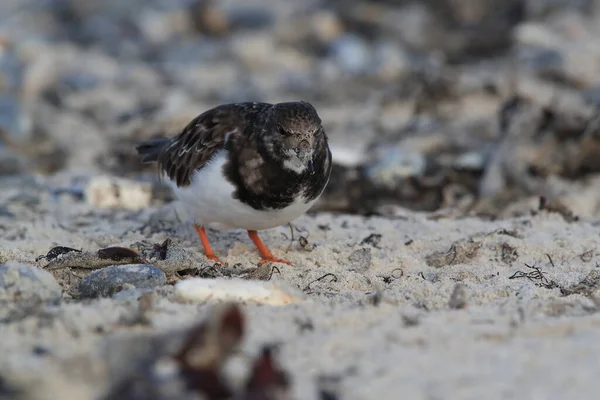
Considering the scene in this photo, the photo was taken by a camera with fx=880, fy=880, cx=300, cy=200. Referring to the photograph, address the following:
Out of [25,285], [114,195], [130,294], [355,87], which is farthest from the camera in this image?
[355,87]

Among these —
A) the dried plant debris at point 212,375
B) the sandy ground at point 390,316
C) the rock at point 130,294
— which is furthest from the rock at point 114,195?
the dried plant debris at point 212,375

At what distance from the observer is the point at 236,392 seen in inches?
76.4

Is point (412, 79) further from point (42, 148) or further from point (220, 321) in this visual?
point (220, 321)

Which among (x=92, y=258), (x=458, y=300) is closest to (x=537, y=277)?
(x=458, y=300)

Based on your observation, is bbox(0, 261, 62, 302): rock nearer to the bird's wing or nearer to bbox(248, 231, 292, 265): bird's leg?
the bird's wing

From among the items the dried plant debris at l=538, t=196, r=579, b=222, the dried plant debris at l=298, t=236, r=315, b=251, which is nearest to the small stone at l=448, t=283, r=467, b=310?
the dried plant debris at l=298, t=236, r=315, b=251

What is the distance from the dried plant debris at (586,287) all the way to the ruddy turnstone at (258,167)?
103cm

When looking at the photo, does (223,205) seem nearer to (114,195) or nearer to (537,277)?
(537,277)

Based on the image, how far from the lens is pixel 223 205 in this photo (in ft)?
11.4

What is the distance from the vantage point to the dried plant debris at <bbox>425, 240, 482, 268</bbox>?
3596 mm

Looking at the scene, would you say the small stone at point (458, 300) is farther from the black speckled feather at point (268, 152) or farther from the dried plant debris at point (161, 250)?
the dried plant debris at point (161, 250)

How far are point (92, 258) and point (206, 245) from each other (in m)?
0.66

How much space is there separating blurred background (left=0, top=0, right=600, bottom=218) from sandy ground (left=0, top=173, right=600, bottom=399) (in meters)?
0.85

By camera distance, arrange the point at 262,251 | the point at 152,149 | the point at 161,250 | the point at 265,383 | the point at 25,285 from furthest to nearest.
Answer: the point at 152,149, the point at 262,251, the point at 161,250, the point at 25,285, the point at 265,383
